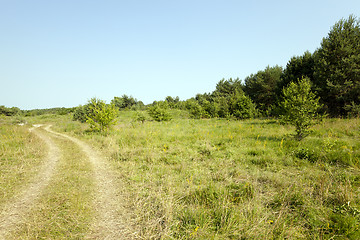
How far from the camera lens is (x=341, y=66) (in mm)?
17328

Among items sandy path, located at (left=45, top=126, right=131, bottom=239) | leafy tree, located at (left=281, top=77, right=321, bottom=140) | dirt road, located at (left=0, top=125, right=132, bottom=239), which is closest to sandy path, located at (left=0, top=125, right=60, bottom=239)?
dirt road, located at (left=0, top=125, right=132, bottom=239)

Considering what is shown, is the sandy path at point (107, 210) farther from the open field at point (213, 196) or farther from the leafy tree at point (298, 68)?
the leafy tree at point (298, 68)

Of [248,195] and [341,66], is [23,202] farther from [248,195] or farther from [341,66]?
[341,66]

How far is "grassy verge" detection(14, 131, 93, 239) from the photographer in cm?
312

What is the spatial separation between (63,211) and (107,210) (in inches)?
41.1

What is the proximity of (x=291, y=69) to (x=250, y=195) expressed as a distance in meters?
31.3

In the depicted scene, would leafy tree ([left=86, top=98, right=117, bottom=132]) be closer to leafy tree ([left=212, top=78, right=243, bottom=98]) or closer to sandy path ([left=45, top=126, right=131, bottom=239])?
sandy path ([left=45, top=126, right=131, bottom=239])

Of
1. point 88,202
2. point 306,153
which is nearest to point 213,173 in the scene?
point 88,202

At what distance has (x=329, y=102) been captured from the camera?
64.0 feet

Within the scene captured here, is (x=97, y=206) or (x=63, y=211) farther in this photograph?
(x=97, y=206)

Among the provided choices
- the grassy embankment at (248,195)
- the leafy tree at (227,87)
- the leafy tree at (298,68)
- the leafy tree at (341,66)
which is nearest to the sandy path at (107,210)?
the grassy embankment at (248,195)

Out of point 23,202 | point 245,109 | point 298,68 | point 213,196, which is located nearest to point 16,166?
point 23,202

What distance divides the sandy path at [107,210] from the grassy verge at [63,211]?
196 millimetres

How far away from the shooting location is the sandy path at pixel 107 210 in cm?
312
